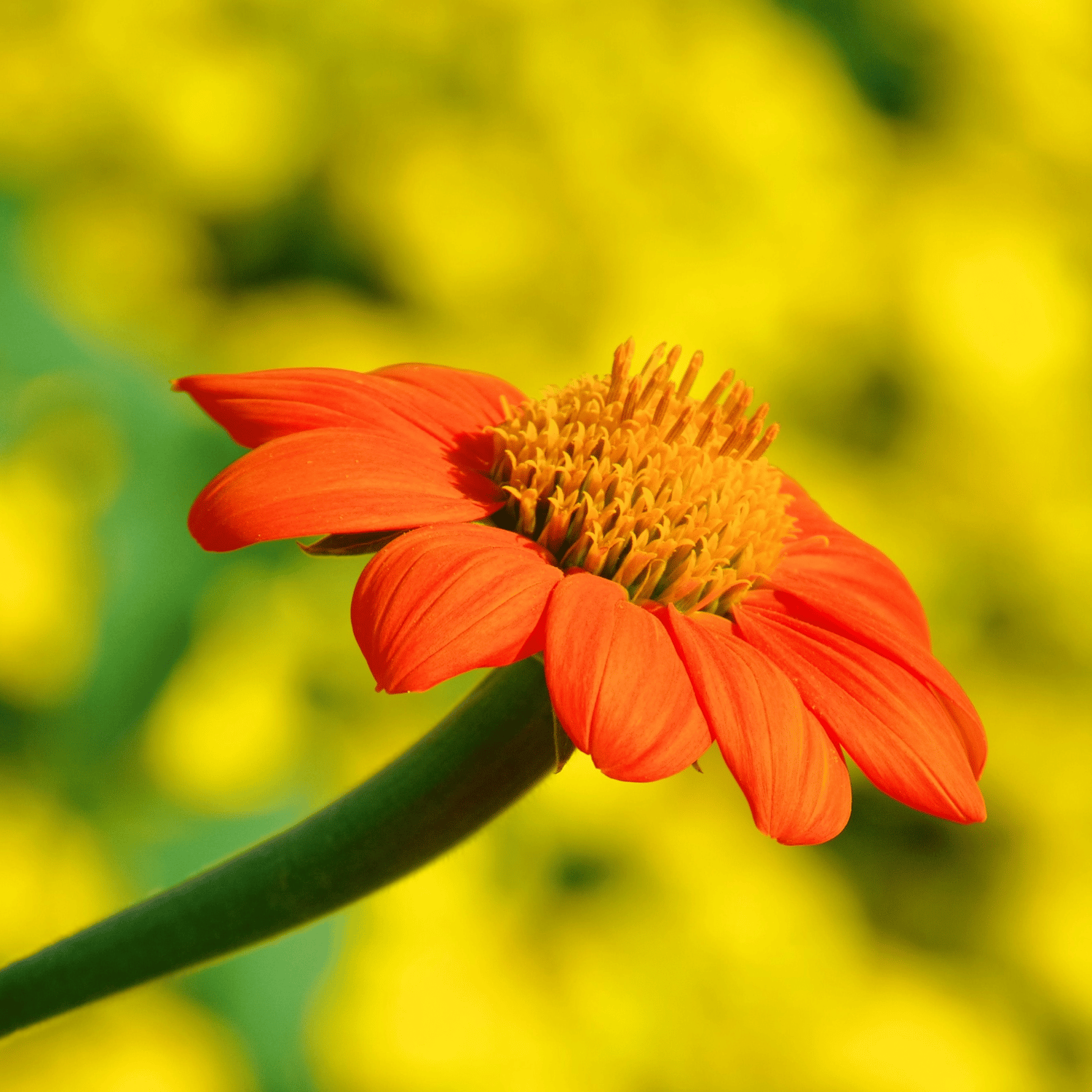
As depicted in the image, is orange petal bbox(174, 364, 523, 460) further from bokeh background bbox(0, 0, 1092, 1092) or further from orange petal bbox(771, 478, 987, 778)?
bokeh background bbox(0, 0, 1092, 1092)

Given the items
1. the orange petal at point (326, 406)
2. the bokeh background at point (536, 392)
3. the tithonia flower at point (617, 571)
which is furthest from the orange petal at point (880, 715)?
the bokeh background at point (536, 392)

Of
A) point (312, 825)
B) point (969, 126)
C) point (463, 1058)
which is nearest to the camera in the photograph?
point (312, 825)

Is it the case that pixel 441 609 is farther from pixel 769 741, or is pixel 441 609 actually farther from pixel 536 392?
pixel 536 392

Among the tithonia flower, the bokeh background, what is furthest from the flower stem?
the bokeh background

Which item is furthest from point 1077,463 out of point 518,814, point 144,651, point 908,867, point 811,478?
point 144,651

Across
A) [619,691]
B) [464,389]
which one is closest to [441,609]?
[619,691]

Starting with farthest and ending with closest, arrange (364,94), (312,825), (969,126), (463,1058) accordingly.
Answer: (969,126) → (364,94) → (463,1058) → (312,825)

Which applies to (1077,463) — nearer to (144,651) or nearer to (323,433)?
(144,651)
